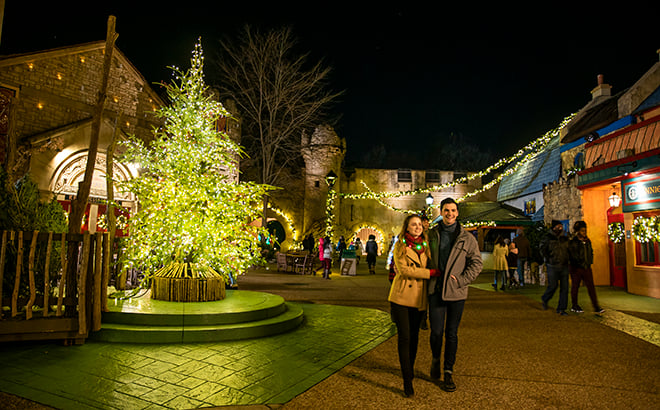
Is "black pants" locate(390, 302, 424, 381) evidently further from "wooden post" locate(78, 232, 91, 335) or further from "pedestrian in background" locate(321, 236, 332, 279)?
"pedestrian in background" locate(321, 236, 332, 279)

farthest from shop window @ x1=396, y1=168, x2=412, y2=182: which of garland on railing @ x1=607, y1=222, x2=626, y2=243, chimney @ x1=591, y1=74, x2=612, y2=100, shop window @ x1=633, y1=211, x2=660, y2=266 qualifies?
shop window @ x1=633, y1=211, x2=660, y2=266

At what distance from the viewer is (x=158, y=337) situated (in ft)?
16.7

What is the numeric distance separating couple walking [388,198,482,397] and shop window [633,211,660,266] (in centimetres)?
959

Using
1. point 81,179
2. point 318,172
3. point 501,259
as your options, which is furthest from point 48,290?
point 318,172

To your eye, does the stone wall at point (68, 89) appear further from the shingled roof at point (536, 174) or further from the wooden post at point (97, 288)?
the shingled roof at point (536, 174)

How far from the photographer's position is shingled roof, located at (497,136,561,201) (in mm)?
21031

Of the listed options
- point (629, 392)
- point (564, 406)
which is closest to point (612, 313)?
point (629, 392)

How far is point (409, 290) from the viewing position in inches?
146

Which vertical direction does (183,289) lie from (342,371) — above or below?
above

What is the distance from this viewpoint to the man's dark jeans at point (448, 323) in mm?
3840

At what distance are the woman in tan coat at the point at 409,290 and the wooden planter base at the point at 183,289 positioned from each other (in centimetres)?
394

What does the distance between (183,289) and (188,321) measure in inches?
52.2

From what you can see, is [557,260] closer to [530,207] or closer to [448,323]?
[448,323]

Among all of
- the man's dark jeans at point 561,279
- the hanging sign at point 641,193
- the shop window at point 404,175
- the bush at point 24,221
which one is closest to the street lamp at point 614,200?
the hanging sign at point 641,193
